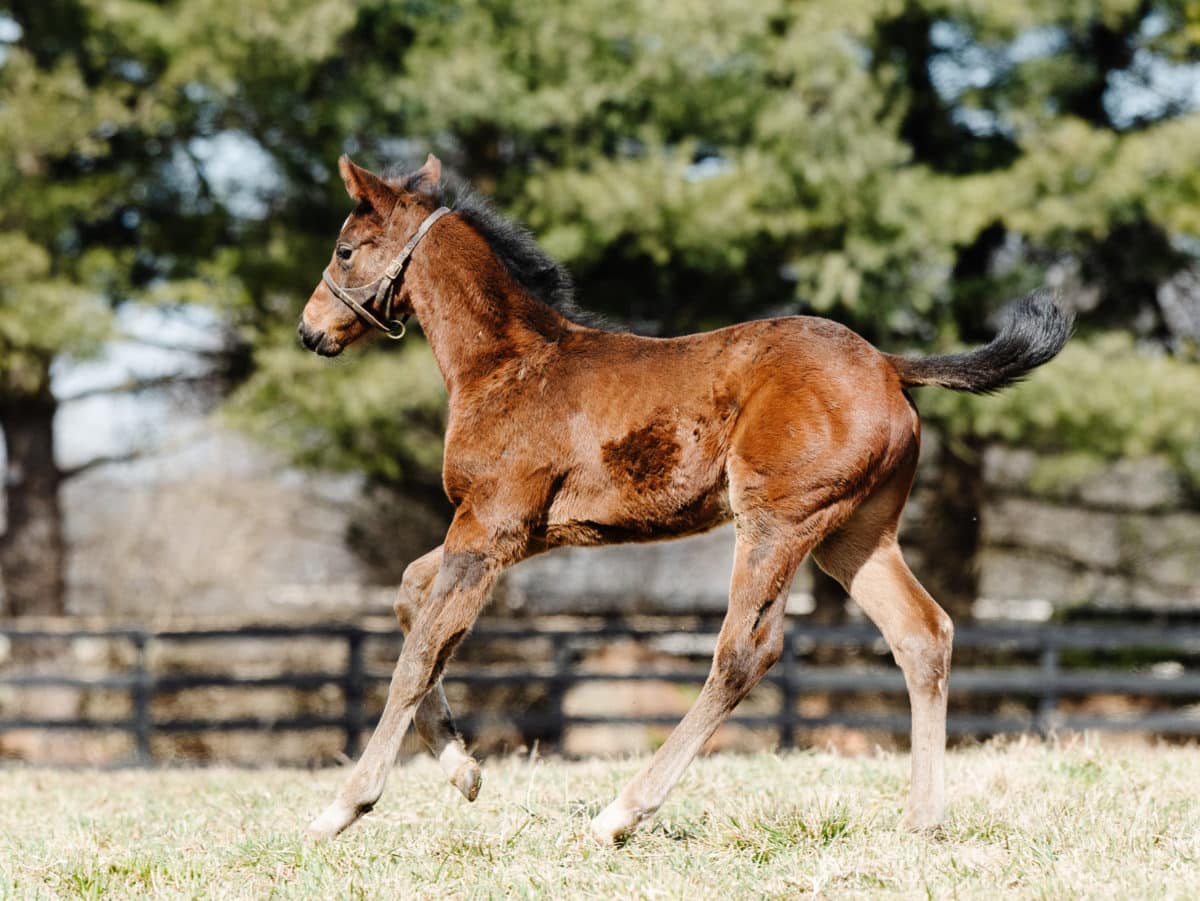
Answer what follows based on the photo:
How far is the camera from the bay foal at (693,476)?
14.9 feet

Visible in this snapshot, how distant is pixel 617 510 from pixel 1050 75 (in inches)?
405

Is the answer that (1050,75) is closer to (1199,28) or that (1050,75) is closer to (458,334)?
(1199,28)

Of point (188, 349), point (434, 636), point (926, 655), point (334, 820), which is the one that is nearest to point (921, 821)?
point (926, 655)

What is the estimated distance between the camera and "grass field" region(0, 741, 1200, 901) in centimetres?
384

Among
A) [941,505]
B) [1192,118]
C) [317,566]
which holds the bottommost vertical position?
[317,566]

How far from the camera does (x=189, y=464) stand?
18.2 m

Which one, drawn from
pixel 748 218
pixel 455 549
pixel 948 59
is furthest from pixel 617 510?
pixel 948 59

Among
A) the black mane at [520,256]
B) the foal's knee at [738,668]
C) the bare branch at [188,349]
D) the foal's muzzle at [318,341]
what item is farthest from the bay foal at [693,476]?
the bare branch at [188,349]

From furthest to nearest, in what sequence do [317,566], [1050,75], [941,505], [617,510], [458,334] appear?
[317,566], [941,505], [1050,75], [458,334], [617,510]

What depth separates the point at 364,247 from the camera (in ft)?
17.6

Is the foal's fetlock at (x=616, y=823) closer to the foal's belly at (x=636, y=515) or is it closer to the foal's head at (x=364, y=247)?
the foal's belly at (x=636, y=515)

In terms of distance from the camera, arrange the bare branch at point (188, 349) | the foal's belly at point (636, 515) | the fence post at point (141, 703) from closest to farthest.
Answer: the foal's belly at point (636, 515) → the fence post at point (141, 703) → the bare branch at point (188, 349)

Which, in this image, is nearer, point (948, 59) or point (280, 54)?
point (280, 54)

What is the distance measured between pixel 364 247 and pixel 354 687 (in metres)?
7.29
